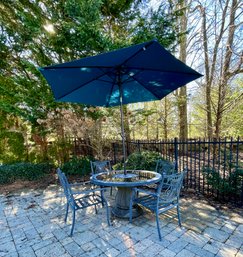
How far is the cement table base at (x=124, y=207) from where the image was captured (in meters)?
3.01

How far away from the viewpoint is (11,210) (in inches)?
141

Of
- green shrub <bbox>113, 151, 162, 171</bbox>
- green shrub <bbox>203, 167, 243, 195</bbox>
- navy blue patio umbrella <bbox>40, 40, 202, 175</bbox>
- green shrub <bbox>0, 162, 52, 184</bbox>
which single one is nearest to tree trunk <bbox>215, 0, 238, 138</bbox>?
green shrub <bbox>113, 151, 162, 171</bbox>

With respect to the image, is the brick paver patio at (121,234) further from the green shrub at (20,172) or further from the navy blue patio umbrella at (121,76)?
the green shrub at (20,172)

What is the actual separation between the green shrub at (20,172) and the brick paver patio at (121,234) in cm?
211

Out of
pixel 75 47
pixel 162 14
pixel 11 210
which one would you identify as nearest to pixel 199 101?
pixel 162 14

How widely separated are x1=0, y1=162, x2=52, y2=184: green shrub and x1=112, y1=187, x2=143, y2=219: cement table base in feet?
11.3

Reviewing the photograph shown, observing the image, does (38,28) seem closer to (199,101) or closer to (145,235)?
(145,235)

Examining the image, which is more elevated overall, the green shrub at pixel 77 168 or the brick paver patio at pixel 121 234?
the green shrub at pixel 77 168

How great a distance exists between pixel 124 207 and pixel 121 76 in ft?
6.99

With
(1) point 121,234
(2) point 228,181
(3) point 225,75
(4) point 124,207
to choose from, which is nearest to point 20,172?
(4) point 124,207

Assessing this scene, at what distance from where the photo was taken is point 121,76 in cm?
312

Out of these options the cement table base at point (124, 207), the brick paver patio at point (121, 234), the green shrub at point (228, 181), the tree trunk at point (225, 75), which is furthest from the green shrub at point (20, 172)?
the tree trunk at point (225, 75)

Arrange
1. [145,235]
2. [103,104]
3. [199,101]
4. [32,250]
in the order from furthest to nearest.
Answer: [199,101] → [103,104] → [145,235] → [32,250]

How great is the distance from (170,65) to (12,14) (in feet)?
18.7
